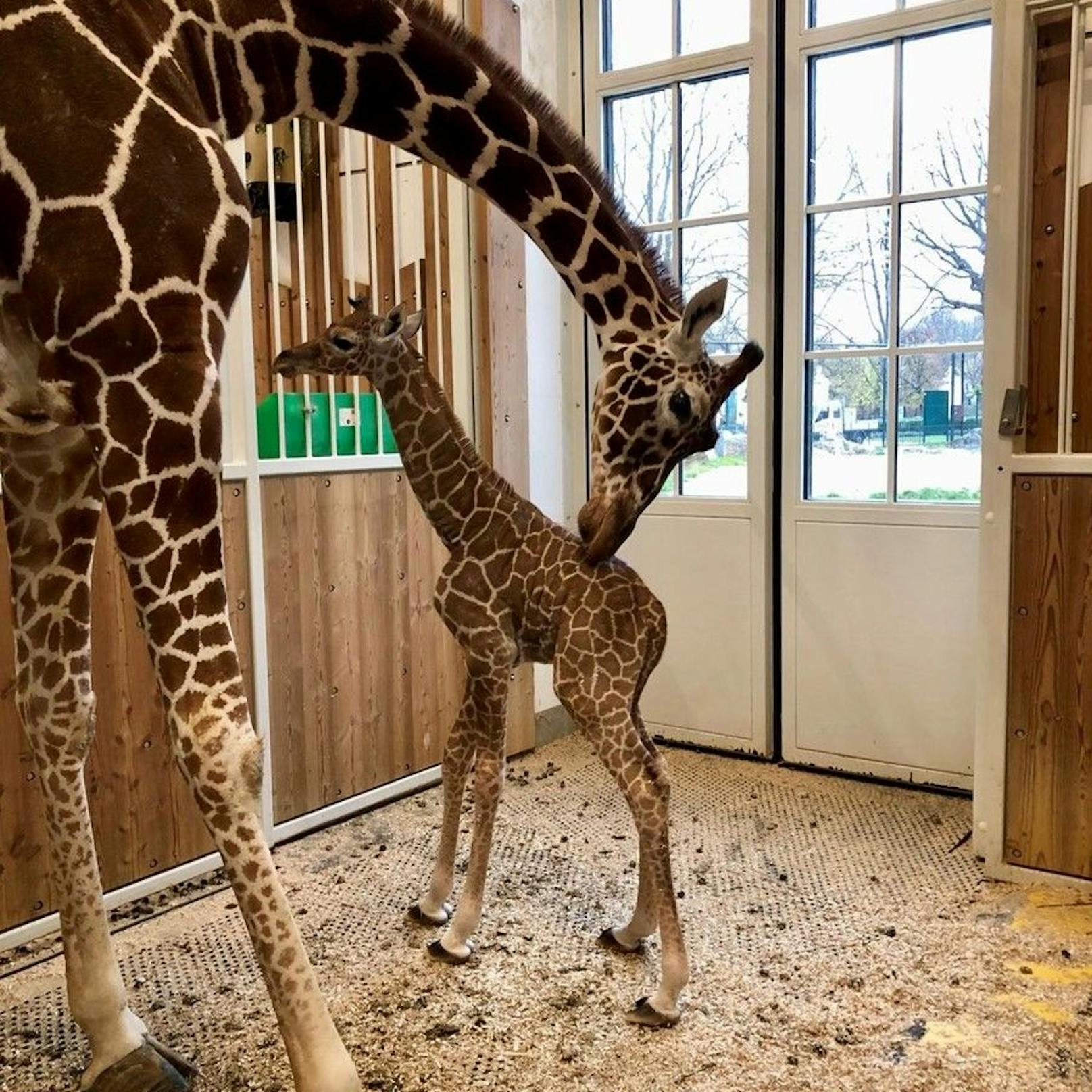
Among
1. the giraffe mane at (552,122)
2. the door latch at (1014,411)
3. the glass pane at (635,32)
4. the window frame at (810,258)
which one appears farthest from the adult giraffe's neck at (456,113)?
the glass pane at (635,32)

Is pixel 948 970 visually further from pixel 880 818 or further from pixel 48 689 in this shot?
pixel 48 689

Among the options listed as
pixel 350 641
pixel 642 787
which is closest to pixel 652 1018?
pixel 642 787

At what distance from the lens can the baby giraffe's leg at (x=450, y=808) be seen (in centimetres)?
215

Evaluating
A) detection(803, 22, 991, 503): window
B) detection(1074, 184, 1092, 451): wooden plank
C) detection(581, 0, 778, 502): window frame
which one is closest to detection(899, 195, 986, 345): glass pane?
detection(803, 22, 991, 503): window

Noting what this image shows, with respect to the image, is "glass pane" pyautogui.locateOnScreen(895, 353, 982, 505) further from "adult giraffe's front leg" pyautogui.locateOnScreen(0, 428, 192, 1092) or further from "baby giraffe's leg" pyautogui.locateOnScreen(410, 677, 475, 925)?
"adult giraffe's front leg" pyautogui.locateOnScreen(0, 428, 192, 1092)

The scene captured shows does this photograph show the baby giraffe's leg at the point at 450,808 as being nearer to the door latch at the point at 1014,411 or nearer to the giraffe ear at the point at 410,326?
the giraffe ear at the point at 410,326

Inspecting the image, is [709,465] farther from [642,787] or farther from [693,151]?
[642,787]

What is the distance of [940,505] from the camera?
3.04 metres

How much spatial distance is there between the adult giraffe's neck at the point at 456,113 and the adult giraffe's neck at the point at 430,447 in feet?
1.64

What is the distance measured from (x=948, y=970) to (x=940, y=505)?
1.43 m

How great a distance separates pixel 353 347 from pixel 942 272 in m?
1.89

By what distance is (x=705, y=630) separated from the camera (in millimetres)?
3484

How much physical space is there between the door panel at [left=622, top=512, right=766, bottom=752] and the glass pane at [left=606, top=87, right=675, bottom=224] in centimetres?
108

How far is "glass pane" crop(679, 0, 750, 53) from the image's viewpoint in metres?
3.27
